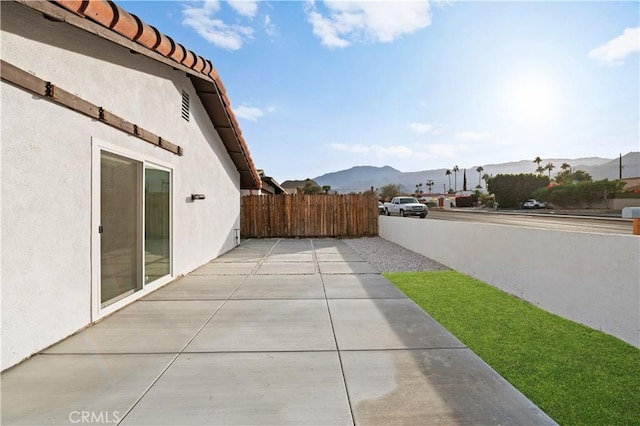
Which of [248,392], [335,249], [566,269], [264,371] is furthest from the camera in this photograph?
[335,249]

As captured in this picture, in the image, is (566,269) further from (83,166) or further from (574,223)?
(574,223)

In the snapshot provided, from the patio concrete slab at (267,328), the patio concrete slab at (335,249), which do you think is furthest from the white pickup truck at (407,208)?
the patio concrete slab at (267,328)

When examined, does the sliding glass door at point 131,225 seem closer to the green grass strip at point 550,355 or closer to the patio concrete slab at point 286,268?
the patio concrete slab at point 286,268

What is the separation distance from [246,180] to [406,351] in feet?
37.3

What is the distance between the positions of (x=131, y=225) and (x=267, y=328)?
2946 millimetres

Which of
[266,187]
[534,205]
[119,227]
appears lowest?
[119,227]

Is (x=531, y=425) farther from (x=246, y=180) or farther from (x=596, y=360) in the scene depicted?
(x=246, y=180)

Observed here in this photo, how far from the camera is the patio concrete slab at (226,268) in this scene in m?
7.28

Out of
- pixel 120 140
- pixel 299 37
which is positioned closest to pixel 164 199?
pixel 120 140

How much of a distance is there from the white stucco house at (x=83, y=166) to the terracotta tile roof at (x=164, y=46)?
21 millimetres

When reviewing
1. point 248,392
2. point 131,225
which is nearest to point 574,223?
point 248,392

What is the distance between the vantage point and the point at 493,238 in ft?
20.2

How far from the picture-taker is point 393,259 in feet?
30.0

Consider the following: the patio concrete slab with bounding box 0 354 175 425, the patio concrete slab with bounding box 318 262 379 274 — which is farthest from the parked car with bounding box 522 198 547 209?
A: the patio concrete slab with bounding box 0 354 175 425
